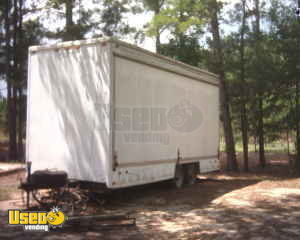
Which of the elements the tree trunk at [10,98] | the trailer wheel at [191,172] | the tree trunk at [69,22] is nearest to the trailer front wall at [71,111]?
the trailer wheel at [191,172]

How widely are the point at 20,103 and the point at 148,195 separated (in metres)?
15.5

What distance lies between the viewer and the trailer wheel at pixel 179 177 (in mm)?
11422

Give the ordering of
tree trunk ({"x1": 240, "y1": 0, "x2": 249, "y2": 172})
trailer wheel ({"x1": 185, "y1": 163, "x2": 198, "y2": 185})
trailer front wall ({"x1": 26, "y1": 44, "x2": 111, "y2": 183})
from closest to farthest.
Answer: trailer front wall ({"x1": 26, "y1": 44, "x2": 111, "y2": 183})
trailer wheel ({"x1": 185, "y1": 163, "x2": 198, "y2": 185})
tree trunk ({"x1": 240, "y1": 0, "x2": 249, "y2": 172})

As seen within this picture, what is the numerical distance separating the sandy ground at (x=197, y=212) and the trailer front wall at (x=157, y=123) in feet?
2.55

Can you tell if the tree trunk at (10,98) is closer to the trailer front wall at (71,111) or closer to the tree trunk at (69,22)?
the tree trunk at (69,22)

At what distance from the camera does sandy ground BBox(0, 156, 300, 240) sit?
6.31 m

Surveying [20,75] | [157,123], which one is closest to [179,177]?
[157,123]

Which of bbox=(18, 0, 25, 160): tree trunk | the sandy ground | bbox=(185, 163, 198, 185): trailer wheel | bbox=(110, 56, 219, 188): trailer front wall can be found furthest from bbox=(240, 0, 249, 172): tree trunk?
bbox=(18, 0, 25, 160): tree trunk

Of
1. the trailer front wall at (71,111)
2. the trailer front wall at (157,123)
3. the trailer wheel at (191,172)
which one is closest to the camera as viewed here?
the trailer front wall at (71,111)

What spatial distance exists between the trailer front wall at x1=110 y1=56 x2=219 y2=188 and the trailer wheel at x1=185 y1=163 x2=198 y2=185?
0.84ft

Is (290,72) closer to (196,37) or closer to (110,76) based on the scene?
(196,37)

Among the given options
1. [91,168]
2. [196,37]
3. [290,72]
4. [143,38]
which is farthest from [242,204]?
[143,38]

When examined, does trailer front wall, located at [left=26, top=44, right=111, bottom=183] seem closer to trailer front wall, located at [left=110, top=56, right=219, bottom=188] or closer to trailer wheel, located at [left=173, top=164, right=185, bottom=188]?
trailer front wall, located at [left=110, top=56, right=219, bottom=188]

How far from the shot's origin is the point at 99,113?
8.34 metres
